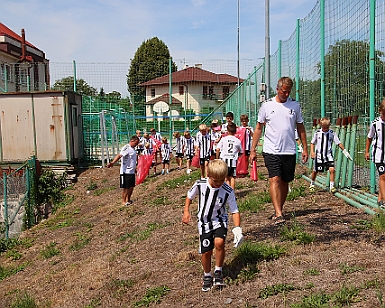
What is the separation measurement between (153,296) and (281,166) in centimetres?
254

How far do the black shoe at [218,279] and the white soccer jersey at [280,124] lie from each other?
2239 millimetres

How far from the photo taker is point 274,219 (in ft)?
22.4

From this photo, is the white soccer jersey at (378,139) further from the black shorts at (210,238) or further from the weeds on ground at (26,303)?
the weeds on ground at (26,303)

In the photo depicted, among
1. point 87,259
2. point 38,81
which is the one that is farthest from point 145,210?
point 38,81

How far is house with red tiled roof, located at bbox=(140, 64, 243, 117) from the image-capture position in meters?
24.4

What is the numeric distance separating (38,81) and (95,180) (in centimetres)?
671

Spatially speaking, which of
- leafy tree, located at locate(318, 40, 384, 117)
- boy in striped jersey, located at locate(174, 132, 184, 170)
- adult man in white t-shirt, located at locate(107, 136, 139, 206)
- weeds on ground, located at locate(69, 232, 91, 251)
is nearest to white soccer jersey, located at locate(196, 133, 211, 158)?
adult man in white t-shirt, located at locate(107, 136, 139, 206)

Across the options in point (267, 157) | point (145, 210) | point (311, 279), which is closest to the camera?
point (311, 279)

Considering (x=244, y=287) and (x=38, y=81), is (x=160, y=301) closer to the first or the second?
(x=244, y=287)

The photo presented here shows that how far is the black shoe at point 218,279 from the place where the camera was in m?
4.93

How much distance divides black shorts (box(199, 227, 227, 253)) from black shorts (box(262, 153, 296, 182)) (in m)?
1.93

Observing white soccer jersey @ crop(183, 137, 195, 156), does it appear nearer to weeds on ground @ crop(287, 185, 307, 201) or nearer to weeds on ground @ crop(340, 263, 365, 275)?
weeds on ground @ crop(287, 185, 307, 201)

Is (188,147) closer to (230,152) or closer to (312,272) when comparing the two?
(230,152)

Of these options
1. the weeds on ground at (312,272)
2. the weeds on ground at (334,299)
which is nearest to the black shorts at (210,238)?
the weeds on ground at (312,272)
